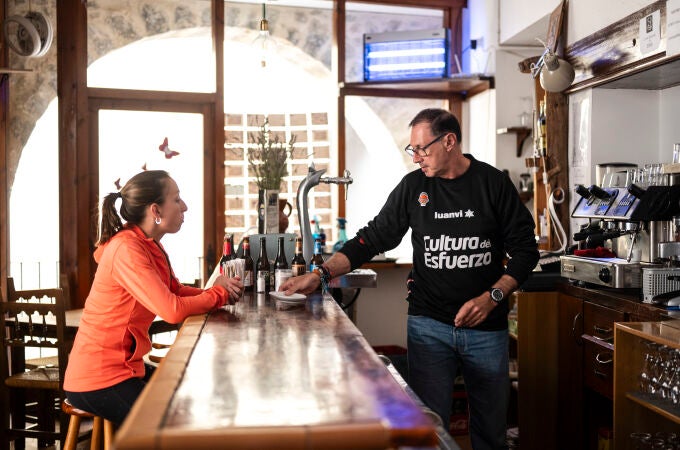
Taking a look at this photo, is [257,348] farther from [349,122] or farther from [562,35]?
[349,122]

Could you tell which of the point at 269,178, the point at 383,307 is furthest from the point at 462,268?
the point at 383,307

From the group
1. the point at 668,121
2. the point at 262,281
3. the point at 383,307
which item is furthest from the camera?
the point at 383,307

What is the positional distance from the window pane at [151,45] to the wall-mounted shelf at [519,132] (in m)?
2.30

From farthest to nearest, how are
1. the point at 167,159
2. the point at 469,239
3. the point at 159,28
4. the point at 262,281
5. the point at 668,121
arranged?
1. the point at 167,159
2. the point at 159,28
3. the point at 668,121
4. the point at 262,281
5. the point at 469,239

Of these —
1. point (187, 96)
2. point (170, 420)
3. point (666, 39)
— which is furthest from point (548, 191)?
point (170, 420)

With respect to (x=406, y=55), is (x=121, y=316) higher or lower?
lower

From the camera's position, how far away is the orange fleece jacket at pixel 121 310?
2248 millimetres

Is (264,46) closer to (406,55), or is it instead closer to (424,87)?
(406,55)

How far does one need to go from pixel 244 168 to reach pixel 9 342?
2.48m

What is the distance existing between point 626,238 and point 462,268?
3.96 ft

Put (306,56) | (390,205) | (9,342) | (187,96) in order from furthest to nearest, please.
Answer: (306,56)
(187,96)
(9,342)
(390,205)

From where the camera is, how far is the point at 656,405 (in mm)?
2480

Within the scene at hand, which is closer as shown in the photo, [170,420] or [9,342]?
[170,420]

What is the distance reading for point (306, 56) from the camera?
5750 millimetres
